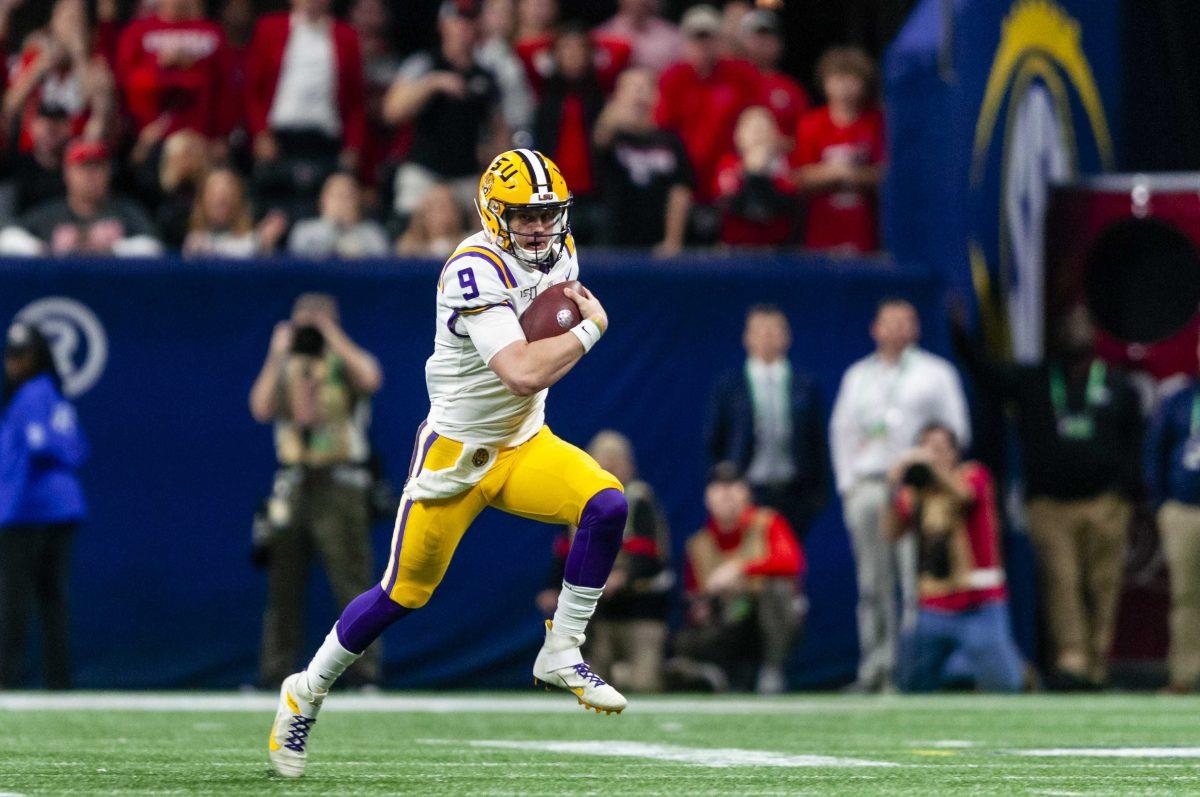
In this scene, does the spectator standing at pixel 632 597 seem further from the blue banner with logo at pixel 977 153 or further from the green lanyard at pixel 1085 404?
the green lanyard at pixel 1085 404

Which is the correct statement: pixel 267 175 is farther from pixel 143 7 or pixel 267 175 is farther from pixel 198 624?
pixel 198 624

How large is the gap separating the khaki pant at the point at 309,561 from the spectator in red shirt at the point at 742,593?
1900mm

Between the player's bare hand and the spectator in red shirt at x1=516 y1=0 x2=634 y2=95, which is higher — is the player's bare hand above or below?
below

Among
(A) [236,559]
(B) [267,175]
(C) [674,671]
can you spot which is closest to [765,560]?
(C) [674,671]

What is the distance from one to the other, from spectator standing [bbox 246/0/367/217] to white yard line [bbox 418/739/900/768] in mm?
5948

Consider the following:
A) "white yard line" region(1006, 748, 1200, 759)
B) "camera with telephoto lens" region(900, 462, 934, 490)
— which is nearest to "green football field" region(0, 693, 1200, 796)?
"white yard line" region(1006, 748, 1200, 759)

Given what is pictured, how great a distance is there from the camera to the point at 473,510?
676 centimetres

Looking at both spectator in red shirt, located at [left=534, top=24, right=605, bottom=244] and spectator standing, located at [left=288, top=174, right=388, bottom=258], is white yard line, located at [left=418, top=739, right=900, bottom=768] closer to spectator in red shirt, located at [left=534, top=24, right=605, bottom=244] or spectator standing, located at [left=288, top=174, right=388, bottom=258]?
spectator standing, located at [left=288, top=174, right=388, bottom=258]

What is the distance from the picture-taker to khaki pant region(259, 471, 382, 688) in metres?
11.7

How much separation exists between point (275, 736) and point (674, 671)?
604 centimetres

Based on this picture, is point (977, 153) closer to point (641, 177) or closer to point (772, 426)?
point (641, 177)

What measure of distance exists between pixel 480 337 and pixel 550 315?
8.9 inches

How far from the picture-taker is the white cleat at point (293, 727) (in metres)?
6.37

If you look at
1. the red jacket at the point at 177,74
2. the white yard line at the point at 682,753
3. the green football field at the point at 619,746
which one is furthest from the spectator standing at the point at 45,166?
the white yard line at the point at 682,753
